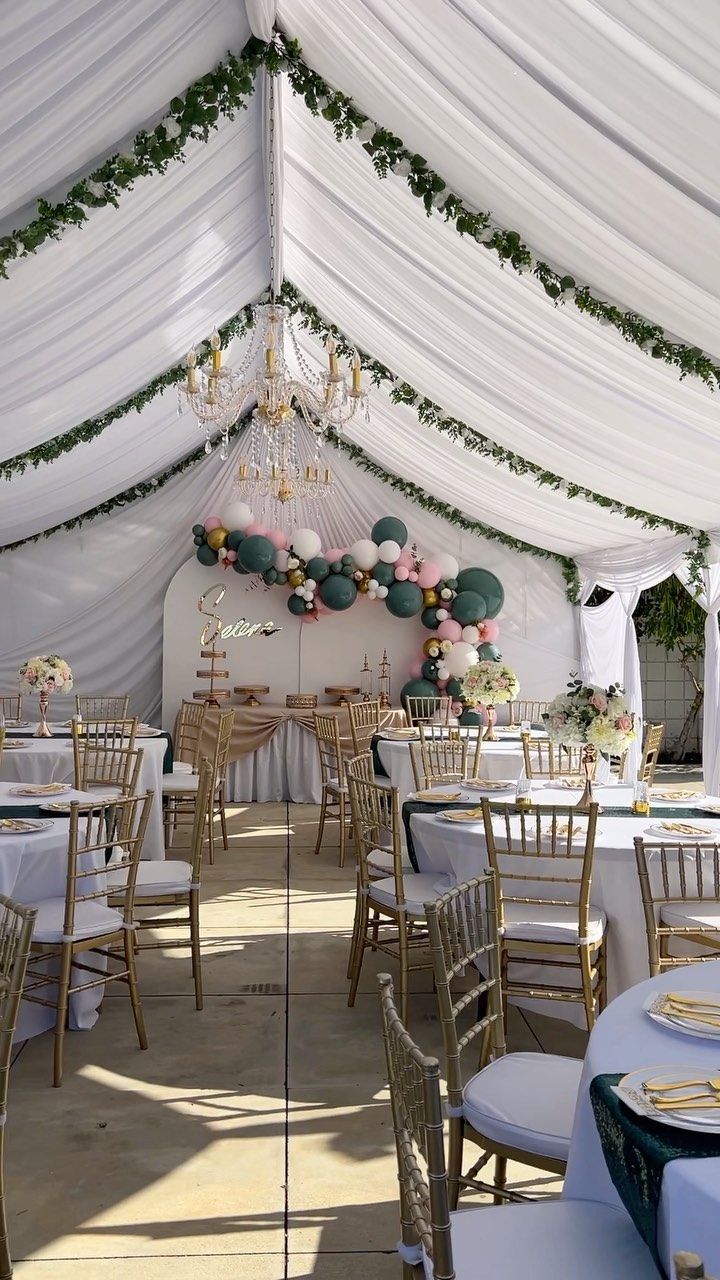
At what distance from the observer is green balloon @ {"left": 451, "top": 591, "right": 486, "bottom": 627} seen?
1038cm

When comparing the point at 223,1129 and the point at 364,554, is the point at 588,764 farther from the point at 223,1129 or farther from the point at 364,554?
the point at 364,554

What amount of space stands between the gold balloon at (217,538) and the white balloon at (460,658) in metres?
2.50

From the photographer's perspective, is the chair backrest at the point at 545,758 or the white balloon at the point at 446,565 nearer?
the chair backrest at the point at 545,758

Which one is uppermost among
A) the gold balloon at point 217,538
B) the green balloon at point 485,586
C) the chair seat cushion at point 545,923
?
the gold balloon at point 217,538

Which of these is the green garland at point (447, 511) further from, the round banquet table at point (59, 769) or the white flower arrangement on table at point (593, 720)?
the white flower arrangement on table at point (593, 720)

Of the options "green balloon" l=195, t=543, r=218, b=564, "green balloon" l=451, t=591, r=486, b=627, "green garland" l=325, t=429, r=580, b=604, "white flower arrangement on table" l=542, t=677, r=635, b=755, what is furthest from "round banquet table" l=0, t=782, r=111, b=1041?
"green garland" l=325, t=429, r=580, b=604

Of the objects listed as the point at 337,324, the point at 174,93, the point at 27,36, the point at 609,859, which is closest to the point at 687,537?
the point at 337,324

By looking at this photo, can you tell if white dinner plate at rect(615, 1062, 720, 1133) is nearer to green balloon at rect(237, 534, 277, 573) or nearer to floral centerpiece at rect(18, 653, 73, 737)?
floral centerpiece at rect(18, 653, 73, 737)

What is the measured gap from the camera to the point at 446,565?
34.4ft

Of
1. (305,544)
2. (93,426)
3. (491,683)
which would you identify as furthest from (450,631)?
(93,426)

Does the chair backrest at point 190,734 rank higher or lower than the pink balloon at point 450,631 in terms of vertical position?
lower

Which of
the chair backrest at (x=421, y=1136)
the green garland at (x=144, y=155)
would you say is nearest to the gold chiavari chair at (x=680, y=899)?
the chair backrest at (x=421, y=1136)

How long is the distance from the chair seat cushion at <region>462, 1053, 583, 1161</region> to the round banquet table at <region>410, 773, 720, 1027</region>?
3.72ft

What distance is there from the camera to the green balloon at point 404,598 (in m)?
10.3
